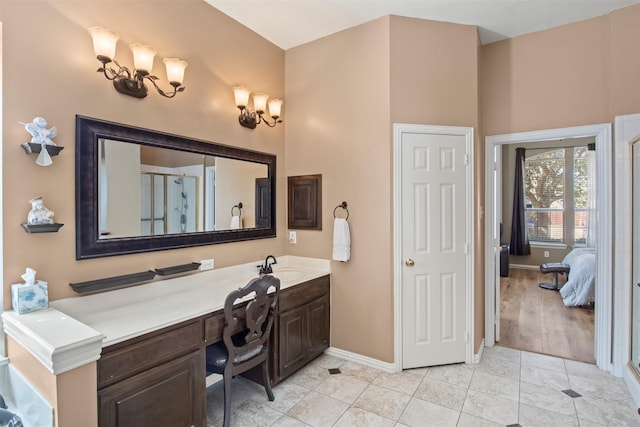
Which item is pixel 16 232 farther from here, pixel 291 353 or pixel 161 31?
pixel 291 353

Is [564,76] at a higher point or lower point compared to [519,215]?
higher

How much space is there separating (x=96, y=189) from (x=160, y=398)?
1270 mm

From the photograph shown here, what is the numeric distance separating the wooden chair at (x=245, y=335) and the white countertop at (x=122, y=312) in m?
0.16

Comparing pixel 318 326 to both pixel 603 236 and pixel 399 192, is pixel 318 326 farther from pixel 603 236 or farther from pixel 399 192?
pixel 603 236

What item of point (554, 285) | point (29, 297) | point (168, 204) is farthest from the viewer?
point (554, 285)

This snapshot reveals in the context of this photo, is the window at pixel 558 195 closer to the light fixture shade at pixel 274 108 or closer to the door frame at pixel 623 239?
the door frame at pixel 623 239

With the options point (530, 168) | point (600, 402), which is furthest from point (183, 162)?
point (530, 168)

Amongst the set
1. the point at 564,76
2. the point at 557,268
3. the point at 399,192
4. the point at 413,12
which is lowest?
the point at 557,268

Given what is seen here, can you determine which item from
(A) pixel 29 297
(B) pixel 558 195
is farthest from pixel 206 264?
(B) pixel 558 195

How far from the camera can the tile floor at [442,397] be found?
2.20 meters

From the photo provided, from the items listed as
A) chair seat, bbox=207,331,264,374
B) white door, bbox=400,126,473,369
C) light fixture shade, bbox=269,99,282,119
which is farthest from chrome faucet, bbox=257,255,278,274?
light fixture shade, bbox=269,99,282,119

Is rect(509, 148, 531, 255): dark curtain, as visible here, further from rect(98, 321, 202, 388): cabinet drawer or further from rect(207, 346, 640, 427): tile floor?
rect(98, 321, 202, 388): cabinet drawer

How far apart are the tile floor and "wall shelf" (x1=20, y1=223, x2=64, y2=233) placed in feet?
5.21

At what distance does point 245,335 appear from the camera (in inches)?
87.4
